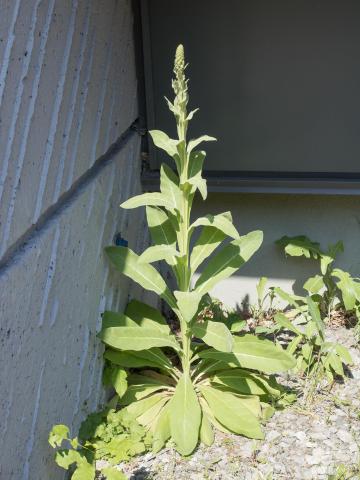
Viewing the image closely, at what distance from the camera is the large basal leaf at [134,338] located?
3.35 m

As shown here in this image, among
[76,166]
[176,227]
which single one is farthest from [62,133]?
[176,227]

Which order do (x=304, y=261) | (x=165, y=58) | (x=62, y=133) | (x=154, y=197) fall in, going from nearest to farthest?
(x=62, y=133), (x=154, y=197), (x=165, y=58), (x=304, y=261)

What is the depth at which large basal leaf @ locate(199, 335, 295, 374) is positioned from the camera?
11.2 feet

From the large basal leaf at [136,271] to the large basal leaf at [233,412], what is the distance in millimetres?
490

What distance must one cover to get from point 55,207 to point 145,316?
43.2 inches

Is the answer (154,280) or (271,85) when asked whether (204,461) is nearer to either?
(154,280)

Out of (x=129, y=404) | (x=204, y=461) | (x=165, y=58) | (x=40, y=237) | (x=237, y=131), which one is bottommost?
(x=204, y=461)

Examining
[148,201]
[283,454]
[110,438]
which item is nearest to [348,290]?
[283,454]

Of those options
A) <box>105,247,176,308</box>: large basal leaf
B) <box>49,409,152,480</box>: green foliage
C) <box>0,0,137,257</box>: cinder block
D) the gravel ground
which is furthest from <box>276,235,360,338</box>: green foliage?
<box>49,409,152,480</box>: green foliage

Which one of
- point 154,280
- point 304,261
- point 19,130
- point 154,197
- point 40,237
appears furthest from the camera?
point 304,261

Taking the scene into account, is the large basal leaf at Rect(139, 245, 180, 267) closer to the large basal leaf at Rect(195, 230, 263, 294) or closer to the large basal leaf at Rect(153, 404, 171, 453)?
the large basal leaf at Rect(195, 230, 263, 294)

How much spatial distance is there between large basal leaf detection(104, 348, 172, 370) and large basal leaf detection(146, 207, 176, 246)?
1.80 ft

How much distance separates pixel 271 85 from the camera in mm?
4102

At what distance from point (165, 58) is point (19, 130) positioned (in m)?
1.82
